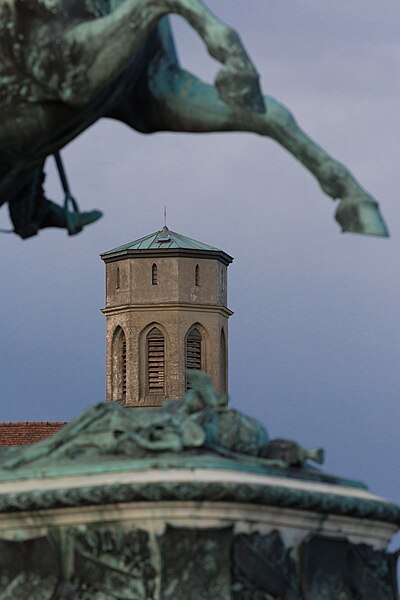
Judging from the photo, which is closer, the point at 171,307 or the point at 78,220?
the point at 78,220

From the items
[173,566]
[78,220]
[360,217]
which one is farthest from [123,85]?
[173,566]

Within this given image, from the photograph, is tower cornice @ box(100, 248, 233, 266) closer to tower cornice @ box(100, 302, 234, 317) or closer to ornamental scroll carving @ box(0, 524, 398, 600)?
tower cornice @ box(100, 302, 234, 317)

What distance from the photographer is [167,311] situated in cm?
12481

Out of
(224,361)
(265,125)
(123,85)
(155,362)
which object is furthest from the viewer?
(224,361)

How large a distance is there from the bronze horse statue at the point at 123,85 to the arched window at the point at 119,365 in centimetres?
11105

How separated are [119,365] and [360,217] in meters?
115

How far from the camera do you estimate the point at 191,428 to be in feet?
34.6

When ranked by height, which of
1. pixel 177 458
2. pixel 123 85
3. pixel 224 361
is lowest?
pixel 177 458

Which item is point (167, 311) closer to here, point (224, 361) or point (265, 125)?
point (224, 361)

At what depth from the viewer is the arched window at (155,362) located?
121688 millimetres

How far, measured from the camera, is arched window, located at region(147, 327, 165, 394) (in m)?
122

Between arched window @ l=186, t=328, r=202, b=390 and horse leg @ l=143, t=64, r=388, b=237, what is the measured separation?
368 ft

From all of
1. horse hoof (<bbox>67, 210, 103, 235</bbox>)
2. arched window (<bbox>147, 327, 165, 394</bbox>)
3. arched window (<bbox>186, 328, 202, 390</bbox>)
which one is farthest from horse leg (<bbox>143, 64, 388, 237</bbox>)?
arched window (<bbox>186, 328, 202, 390</bbox>)

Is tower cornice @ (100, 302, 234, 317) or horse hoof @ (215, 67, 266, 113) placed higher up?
tower cornice @ (100, 302, 234, 317)
